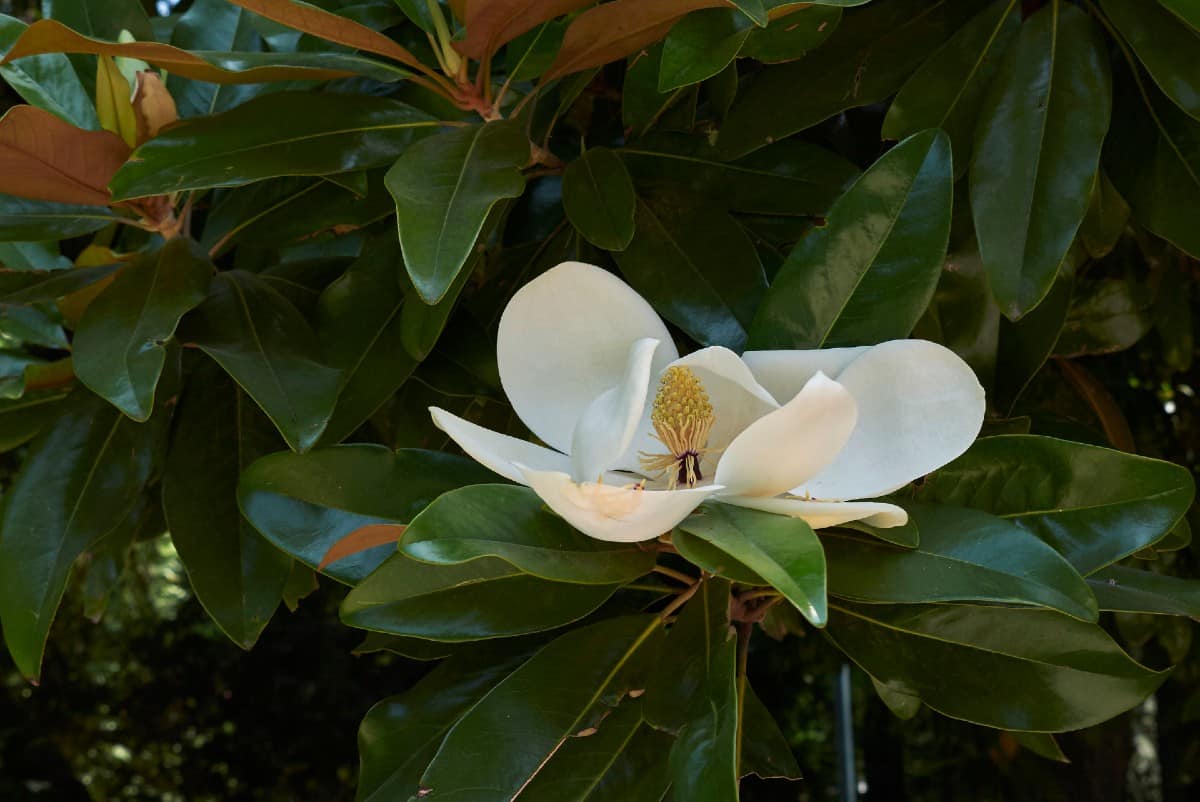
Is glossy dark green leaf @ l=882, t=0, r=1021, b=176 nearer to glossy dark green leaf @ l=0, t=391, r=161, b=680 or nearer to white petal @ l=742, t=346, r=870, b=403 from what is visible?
white petal @ l=742, t=346, r=870, b=403

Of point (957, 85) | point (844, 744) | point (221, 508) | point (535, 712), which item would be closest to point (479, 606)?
point (535, 712)

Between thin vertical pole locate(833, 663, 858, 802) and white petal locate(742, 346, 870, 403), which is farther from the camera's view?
Result: thin vertical pole locate(833, 663, 858, 802)

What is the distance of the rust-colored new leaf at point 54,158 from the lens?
78 centimetres

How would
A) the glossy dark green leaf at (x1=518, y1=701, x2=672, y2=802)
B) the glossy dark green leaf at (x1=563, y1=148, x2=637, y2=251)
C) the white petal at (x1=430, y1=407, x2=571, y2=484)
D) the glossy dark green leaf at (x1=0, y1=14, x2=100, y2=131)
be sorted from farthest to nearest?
the glossy dark green leaf at (x1=0, y1=14, x2=100, y2=131), the glossy dark green leaf at (x1=563, y1=148, x2=637, y2=251), the glossy dark green leaf at (x1=518, y1=701, x2=672, y2=802), the white petal at (x1=430, y1=407, x2=571, y2=484)

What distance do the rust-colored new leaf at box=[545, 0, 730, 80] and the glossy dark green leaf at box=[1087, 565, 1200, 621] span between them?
44cm

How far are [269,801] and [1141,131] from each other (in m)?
2.90

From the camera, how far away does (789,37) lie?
0.76m

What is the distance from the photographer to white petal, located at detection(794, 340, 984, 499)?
62cm

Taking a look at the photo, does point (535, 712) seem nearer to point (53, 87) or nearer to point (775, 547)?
point (775, 547)

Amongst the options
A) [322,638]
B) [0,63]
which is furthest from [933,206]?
[322,638]

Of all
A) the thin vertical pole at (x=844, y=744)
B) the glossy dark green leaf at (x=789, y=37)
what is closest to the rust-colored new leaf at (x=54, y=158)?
the glossy dark green leaf at (x=789, y=37)

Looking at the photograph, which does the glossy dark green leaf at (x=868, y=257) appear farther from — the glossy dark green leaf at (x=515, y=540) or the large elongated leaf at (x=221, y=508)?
the large elongated leaf at (x=221, y=508)

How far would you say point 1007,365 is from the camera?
92 cm

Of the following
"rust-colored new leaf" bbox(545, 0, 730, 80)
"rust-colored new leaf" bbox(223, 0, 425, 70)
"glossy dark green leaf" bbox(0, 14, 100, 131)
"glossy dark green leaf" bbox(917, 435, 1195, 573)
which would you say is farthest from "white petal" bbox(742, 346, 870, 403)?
"glossy dark green leaf" bbox(0, 14, 100, 131)
